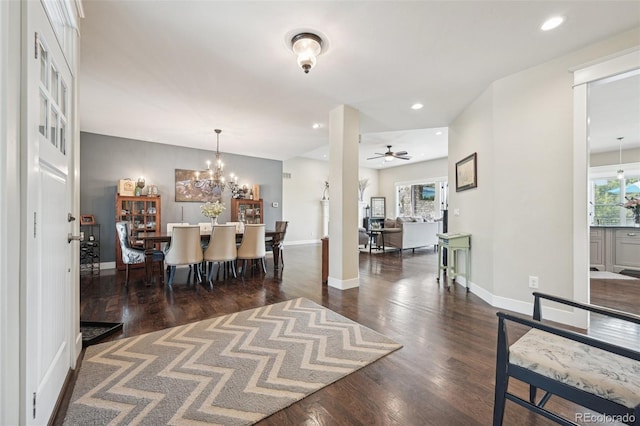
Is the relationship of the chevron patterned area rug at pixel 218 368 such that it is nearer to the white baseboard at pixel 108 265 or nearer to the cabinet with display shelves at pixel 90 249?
the cabinet with display shelves at pixel 90 249

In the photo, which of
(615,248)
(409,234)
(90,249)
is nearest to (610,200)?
(615,248)

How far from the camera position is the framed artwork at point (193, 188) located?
623 cm

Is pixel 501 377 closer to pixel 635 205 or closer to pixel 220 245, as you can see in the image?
pixel 220 245

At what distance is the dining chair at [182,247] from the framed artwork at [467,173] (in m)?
3.96

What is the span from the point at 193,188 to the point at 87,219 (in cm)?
206

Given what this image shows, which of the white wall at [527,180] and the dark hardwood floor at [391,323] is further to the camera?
the white wall at [527,180]

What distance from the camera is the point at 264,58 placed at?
2.63 m

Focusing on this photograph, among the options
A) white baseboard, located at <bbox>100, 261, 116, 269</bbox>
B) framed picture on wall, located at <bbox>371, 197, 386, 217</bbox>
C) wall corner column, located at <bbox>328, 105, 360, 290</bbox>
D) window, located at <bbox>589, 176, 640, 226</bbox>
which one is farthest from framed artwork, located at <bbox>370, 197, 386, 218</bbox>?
white baseboard, located at <bbox>100, 261, 116, 269</bbox>

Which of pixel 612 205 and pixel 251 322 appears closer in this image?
pixel 251 322

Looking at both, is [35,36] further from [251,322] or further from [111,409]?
[251,322]

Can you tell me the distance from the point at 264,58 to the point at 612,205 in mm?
7764

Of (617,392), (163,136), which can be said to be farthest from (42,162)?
(163,136)

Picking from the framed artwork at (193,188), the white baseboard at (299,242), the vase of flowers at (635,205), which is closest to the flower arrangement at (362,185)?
the white baseboard at (299,242)

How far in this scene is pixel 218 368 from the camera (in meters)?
1.82
